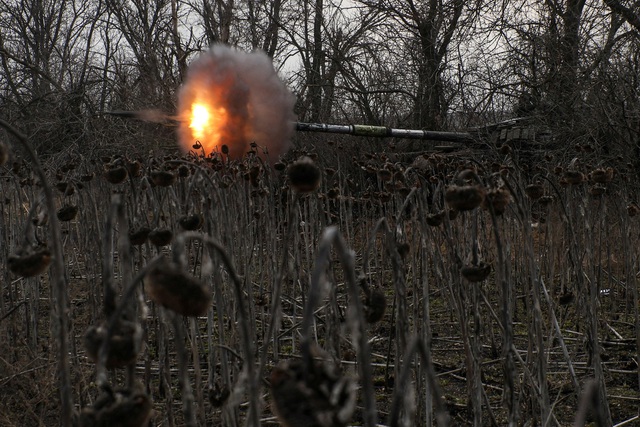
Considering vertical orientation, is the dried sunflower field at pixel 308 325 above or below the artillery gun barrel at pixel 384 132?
below

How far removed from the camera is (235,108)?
283 inches

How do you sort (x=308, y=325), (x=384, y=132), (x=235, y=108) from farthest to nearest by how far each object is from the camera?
(x=235, y=108) → (x=384, y=132) → (x=308, y=325)

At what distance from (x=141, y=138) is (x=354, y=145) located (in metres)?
2.68

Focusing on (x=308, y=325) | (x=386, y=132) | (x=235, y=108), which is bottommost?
(x=308, y=325)

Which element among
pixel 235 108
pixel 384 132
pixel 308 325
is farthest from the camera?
pixel 235 108

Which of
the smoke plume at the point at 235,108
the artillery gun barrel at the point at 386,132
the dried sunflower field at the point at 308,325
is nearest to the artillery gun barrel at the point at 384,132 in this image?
the artillery gun barrel at the point at 386,132

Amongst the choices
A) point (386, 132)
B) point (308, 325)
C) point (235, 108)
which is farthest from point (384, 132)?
point (308, 325)

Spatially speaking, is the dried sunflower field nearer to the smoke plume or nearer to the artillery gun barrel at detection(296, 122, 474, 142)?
Answer: the artillery gun barrel at detection(296, 122, 474, 142)

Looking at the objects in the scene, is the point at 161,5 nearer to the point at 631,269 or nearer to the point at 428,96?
the point at 428,96

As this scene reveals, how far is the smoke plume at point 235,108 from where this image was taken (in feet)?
23.6

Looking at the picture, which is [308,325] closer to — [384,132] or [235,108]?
[384,132]

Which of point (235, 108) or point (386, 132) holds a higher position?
point (235, 108)

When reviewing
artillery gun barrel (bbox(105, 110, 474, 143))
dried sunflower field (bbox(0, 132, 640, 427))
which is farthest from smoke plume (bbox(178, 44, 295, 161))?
dried sunflower field (bbox(0, 132, 640, 427))

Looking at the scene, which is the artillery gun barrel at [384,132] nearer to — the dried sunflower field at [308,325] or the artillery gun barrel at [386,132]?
the artillery gun barrel at [386,132]
